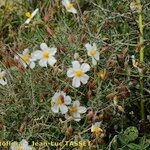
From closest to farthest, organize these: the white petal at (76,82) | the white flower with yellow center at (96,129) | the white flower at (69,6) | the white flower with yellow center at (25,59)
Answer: the white flower with yellow center at (96,129)
the white petal at (76,82)
the white flower with yellow center at (25,59)
the white flower at (69,6)

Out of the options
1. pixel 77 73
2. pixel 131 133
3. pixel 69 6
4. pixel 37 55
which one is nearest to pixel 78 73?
pixel 77 73

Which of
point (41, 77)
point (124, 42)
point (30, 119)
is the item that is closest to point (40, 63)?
point (41, 77)

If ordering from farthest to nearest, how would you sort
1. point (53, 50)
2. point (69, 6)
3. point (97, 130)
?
1. point (69, 6)
2. point (53, 50)
3. point (97, 130)

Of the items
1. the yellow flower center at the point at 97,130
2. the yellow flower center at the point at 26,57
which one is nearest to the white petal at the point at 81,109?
the yellow flower center at the point at 97,130

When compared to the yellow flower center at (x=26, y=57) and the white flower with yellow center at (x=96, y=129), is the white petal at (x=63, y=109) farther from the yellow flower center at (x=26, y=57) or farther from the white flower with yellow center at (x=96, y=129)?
the yellow flower center at (x=26, y=57)

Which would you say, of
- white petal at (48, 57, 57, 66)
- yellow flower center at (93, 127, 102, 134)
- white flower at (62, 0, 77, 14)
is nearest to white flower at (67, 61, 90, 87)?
white petal at (48, 57, 57, 66)

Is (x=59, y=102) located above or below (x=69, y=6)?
below

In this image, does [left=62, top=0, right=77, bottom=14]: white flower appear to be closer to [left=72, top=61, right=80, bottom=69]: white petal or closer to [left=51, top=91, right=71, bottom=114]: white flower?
[left=72, top=61, right=80, bottom=69]: white petal

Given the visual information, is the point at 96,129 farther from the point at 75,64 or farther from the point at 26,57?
the point at 26,57
